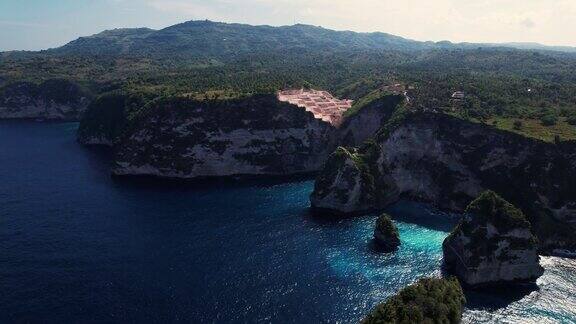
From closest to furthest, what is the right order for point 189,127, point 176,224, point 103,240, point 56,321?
point 56,321 < point 103,240 < point 176,224 < point 189,127

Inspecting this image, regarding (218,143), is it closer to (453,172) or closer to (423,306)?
(453,172)

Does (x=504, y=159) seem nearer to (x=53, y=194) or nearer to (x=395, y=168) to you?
(x=395, y=168)

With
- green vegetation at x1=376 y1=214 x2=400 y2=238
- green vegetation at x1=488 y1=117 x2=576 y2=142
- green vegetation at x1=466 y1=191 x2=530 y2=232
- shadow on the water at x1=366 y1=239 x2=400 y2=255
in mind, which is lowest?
shadow on the water at x1=366 y1=239 x2=400 y2=255

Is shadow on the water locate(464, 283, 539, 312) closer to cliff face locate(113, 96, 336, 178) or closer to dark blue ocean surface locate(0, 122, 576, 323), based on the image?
dark blue ocean surface locate(0, 122, 576, 323)

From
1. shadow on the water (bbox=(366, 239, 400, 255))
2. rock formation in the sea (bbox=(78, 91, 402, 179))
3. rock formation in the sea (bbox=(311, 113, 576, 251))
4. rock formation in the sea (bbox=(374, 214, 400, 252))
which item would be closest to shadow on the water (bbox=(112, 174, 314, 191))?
rock formation in the sea (bbox=(78, 91, 402, 179))

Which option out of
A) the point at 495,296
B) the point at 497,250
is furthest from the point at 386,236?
the point at 495,296

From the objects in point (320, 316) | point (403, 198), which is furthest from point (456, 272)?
point (403, 198)
